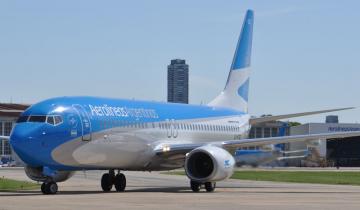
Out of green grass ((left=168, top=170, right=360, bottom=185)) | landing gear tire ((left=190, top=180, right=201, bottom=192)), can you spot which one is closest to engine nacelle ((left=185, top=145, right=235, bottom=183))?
landing gear tire ((left=190, top=180, right=201, bottom=192))

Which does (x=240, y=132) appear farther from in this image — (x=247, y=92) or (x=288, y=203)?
(x=288, y=203)

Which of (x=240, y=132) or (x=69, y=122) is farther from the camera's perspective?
(x=240, y=132)

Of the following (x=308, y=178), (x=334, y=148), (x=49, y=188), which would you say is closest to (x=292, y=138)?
(x=49, y=188)

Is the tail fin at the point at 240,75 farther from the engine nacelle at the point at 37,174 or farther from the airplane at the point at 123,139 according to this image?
the engine nacelle at the point at 37,174

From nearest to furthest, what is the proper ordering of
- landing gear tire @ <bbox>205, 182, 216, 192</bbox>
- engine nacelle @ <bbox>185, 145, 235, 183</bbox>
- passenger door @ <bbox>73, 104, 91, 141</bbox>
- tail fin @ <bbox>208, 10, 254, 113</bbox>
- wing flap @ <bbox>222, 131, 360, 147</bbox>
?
passenger door @ <bbox>73, 104, 91, 141</bbox>, engine nacelle @ <bbox>185, 145, 235, 183</bbox>, landing gear tire @ <bbox>205, 182, 216, 192</bbox>, wing flap @ <bbox>222, 131, 360, 147</bbox>, tail fin @ <bbox>208, 10, 254, 113</bbox>

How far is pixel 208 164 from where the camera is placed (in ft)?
123

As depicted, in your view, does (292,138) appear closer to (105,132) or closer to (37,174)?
(105,132)

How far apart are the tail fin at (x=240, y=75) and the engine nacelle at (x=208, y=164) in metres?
9.22

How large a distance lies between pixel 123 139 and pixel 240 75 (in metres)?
13.5

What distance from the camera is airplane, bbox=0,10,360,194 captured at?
3222cm

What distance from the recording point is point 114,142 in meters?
35.2

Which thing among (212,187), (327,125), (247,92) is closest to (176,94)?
(327,125)

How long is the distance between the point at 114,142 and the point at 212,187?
4815 mm

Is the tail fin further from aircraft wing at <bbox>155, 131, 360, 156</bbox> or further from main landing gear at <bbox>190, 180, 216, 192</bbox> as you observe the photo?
main landing gear at <bbox>190, 180, 216, 192</bbox>
